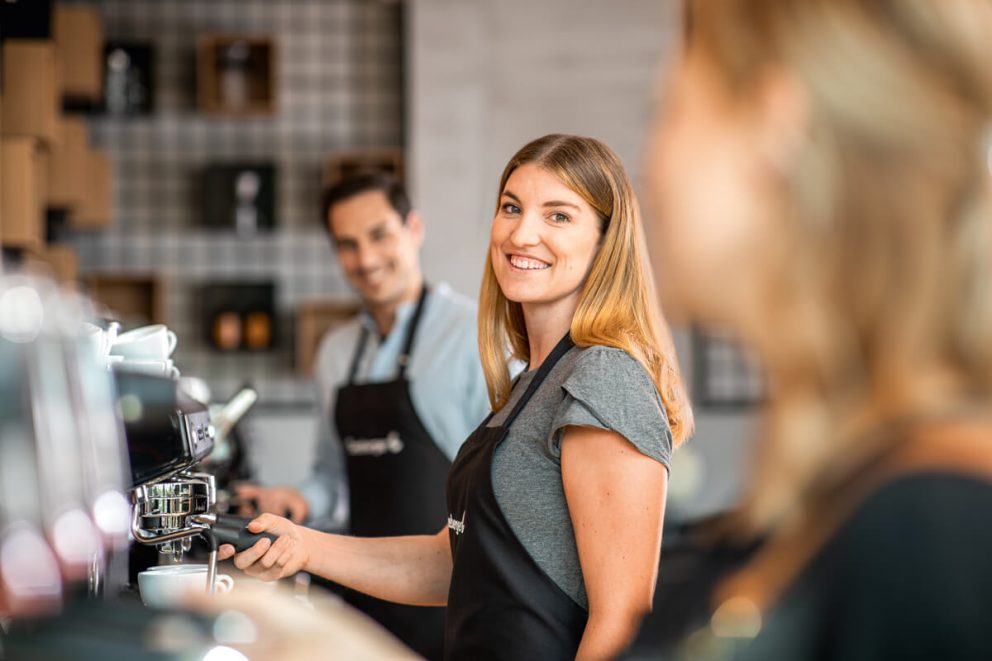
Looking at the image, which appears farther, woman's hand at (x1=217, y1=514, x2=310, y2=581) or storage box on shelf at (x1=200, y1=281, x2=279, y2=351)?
storage box on shelf at (x1=200, y1=281, x2=279, y2=351)

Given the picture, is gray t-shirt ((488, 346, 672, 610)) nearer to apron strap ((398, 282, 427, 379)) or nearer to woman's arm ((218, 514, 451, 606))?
woman's arm ((218, 514, 451, 606))

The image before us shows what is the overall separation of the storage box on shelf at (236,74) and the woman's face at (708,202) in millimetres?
5001

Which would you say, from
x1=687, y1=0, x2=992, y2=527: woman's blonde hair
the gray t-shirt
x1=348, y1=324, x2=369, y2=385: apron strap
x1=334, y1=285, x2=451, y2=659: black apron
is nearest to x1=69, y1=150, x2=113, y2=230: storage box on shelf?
x1=348, y1=324, x2=369, y2=385: apron strap

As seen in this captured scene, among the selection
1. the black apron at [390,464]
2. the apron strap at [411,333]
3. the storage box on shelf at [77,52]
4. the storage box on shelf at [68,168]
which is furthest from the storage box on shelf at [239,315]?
the black apron at [390,464]

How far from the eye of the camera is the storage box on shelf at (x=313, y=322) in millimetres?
5582

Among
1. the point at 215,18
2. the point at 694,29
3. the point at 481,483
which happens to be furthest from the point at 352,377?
the point at 215,18

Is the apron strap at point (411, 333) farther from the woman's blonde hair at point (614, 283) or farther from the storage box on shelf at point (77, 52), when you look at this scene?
the storage box on shelf at point (77, 52)

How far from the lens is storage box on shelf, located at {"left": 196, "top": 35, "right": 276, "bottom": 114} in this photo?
220 inches

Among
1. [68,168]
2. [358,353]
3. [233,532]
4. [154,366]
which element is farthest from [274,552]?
[68,168]

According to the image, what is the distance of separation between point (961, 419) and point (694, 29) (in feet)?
1.07

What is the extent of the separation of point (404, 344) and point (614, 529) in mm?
1853

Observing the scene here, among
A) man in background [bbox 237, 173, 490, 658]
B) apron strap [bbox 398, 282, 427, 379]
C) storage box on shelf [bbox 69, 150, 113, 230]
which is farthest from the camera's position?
storage box on shelf [bbox 69, 150, 113, 230]

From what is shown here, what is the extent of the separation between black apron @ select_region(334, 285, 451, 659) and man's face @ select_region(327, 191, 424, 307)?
10.1 inches

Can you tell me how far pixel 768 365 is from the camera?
31.0 inches
